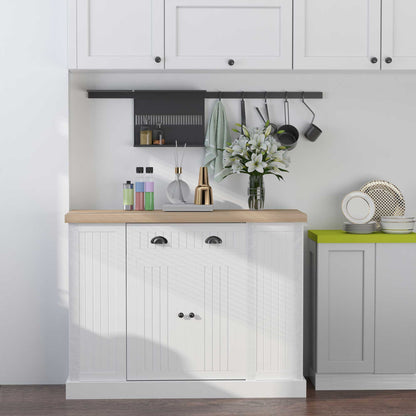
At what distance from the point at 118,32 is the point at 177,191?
90 cm

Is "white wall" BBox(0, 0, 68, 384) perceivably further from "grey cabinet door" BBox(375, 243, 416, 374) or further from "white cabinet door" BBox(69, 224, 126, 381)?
"grey cabinet door" BBox(375, 243, 416, 374)

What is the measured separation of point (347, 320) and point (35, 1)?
96.9 inches

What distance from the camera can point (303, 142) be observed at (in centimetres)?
320

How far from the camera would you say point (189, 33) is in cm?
285

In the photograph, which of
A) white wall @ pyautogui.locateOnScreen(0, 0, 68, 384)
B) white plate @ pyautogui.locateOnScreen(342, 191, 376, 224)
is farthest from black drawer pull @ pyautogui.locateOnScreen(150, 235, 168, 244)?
white plate @ pyautogui.locateOnScreen(342, 191, 376, 224)

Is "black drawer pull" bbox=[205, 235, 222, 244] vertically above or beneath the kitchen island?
above

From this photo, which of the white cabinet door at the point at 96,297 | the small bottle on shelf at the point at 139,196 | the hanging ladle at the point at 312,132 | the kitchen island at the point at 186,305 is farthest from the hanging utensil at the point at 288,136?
the white cabinet door at the point at 96,297

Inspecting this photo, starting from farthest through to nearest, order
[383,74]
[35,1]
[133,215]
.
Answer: [383,74]
[35,1]
[133,215]

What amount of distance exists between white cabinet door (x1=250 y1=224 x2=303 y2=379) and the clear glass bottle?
439 mm

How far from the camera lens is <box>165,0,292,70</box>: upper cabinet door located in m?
2.84

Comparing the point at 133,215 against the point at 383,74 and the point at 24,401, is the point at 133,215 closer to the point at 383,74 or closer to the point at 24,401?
the point at 24,401

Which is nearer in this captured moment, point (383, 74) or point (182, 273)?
point (182, 273)

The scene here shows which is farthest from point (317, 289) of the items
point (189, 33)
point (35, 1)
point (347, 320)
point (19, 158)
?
point (35, 1)

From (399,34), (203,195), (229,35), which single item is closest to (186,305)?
(203,195)
